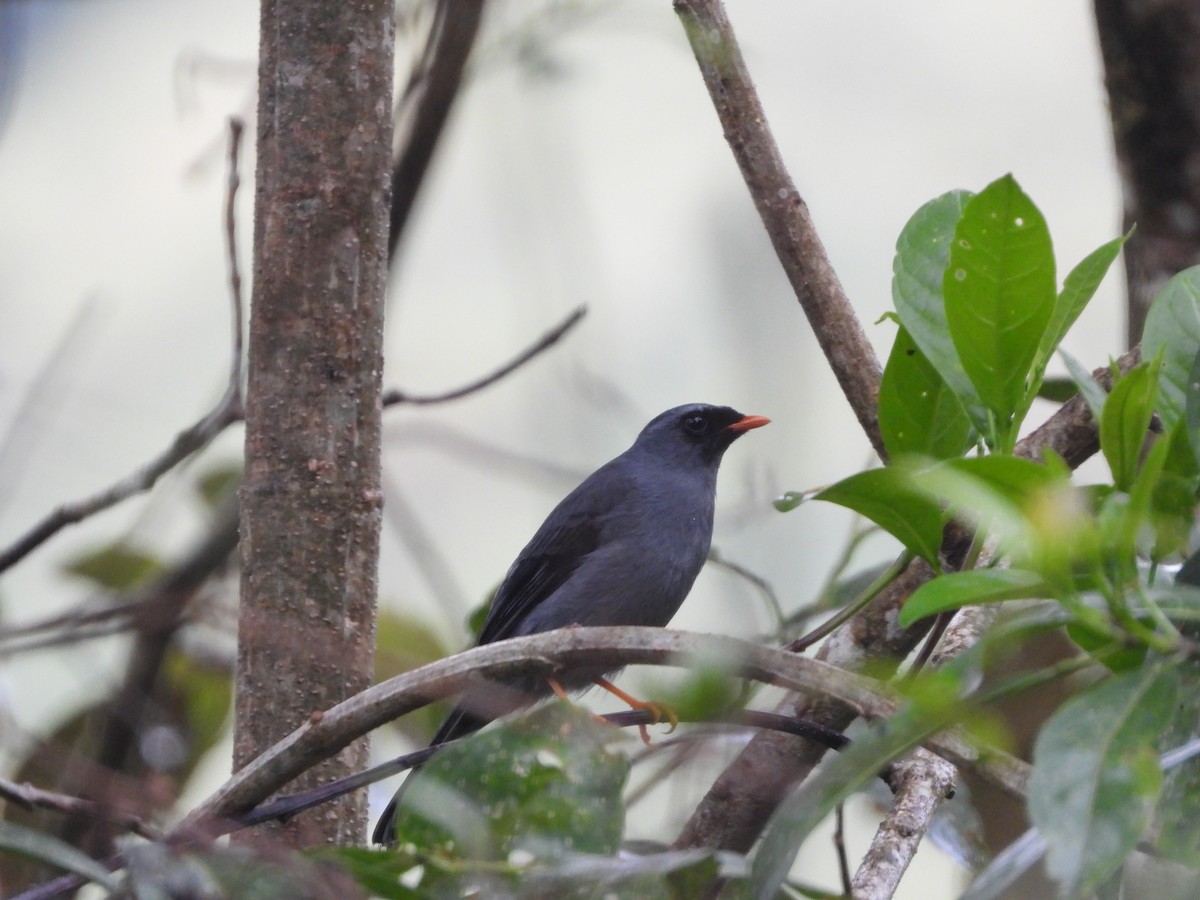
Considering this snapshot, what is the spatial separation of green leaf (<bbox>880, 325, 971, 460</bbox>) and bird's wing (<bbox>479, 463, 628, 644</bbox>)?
205 centimetres

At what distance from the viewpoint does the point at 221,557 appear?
159 inches

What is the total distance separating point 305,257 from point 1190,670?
5.98ft

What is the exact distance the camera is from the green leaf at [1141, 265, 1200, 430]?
1.87 meters

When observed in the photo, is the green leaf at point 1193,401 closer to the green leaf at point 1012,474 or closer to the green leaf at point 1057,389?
the green leaf at point 1012,474

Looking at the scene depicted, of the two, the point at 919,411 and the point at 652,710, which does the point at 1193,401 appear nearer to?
the point at 919,411

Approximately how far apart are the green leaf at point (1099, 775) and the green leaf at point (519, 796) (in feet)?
1.98

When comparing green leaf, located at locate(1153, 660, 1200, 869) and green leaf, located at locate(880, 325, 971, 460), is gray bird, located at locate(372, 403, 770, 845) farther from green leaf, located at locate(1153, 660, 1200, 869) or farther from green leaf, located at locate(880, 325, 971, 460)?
green leaf, located at locate(1153, 660, 1200, 869)

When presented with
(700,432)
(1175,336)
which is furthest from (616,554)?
(1175,336)

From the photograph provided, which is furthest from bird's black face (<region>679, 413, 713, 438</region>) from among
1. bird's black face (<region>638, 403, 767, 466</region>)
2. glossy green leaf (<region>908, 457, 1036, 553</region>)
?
glossy green leaf (<region>908, 457, 1036, 553</region>)

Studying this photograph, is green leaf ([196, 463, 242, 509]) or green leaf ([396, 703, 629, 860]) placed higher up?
green leaf ([196, 463, 242, 509])

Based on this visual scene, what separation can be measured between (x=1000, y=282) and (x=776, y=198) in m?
1.31

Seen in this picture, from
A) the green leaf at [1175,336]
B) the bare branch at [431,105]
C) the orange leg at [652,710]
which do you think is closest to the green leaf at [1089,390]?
the green leaf at [1175,336]

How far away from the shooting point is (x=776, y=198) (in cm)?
303

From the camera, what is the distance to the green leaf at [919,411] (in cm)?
220
